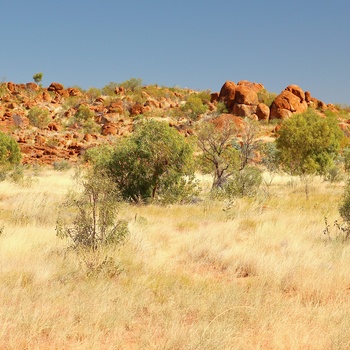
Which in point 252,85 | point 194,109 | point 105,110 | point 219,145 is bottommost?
point 219,145

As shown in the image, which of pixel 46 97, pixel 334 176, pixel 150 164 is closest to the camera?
pixel 150 164

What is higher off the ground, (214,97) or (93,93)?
(93,93)

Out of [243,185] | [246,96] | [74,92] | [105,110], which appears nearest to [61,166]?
[243,185]

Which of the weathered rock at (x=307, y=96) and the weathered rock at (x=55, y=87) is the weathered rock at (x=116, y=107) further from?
the weathered rock at (x=307, y=96)

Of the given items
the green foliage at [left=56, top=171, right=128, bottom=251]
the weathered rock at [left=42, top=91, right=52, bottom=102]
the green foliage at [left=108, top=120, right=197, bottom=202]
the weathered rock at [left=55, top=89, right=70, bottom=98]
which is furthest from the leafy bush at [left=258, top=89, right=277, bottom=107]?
the green foliage at [left=56, top=171, right=128, bottom=251]

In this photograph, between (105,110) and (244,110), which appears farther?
(105,110)

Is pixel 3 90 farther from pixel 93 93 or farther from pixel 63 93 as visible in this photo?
pixel 93 93

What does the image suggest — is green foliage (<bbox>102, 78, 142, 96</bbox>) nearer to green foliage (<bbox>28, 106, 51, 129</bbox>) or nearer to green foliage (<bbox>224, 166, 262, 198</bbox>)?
green foliage (<bbox>28, 106, 51, 129</bbox>)

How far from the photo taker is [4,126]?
2136 inches

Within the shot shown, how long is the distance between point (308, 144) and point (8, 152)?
2114 centimetres

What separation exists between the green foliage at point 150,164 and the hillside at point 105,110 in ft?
102

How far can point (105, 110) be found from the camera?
219 ft

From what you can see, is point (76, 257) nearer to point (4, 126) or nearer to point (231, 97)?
point (4, 126)

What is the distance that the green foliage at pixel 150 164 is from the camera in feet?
44.8
